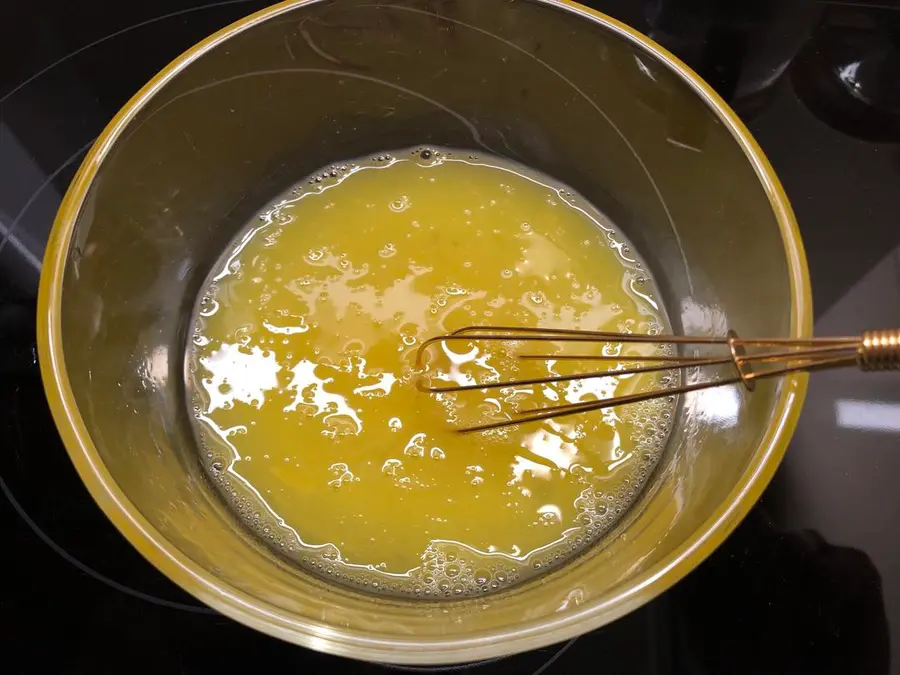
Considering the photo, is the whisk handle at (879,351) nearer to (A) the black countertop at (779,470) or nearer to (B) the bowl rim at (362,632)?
(B) the bowl rim at (362,632)

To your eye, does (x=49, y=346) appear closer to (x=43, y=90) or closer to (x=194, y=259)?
(x=194, y=259)

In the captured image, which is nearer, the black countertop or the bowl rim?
the bowl rim

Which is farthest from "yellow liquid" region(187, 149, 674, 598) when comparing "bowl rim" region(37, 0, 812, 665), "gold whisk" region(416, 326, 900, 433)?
"bowl rim" region(37, 0, 812, 665)

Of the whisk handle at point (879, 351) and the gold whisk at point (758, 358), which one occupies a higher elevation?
the gold whisk at point (758, 358)

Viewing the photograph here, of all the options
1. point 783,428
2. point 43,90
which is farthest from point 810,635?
point 43,90

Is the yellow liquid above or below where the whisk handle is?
above

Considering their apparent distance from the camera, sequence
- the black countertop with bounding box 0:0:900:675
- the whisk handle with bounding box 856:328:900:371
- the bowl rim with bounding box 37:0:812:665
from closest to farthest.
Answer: the whisk handle with bounding box 856:328:900:371
the bowl rim with bounding box 37:0:812:665
the black countertop with bounding box 0:0:900:675

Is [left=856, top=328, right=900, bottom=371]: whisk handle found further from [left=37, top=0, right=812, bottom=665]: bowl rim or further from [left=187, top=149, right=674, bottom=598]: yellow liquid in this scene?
[left=187, top=149, right=674, bottom=598]: yellow liquid

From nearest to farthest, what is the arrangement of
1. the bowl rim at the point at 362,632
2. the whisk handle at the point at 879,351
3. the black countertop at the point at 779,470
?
the whisk handle at the point at 879,351 → the bowl rim at the point at 362,632 → the black countertop at the point at 779,470

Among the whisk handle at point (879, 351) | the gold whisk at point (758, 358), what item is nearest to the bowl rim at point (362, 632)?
the gold whisk at point (758, 358)
